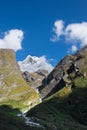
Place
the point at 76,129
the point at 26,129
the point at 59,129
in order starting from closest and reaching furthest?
1. the point at 26,129
2. the point at 59,129
3. the point at 76,129

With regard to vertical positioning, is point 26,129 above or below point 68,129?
below

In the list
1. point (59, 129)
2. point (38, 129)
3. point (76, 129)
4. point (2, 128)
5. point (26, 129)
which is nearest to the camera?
point (2, 128)

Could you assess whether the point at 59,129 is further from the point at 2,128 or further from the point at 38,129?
the point at 2,128

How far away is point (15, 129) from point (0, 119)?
81.5 ft

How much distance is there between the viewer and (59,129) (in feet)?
566

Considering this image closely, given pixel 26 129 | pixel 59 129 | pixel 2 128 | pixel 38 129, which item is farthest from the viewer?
pixel 59 129

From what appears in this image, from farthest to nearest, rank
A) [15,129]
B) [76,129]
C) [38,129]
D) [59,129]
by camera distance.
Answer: [76,129], [59,129], [38,129], [15,129]

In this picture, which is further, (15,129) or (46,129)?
(46,129)

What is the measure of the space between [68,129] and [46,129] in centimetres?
2819

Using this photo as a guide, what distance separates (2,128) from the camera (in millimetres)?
116812

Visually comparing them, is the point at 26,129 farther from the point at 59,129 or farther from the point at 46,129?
the point at 59,129

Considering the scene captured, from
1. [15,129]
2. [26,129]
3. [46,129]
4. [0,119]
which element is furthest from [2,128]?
[46,129]

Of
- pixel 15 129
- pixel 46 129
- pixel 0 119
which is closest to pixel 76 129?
pixel 46 129

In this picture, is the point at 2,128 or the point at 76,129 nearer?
the point at 2,128
